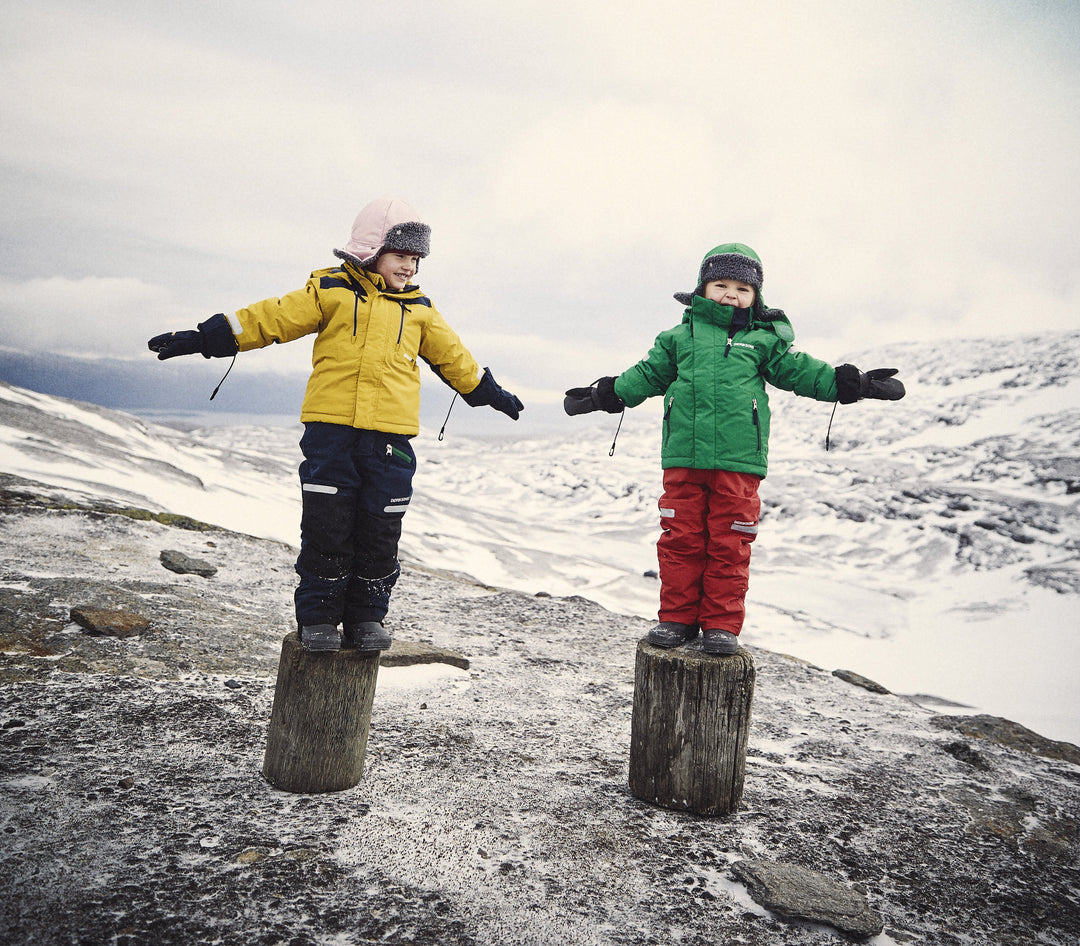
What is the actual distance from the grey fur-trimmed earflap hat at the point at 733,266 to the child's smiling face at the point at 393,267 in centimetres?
147

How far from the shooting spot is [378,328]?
3.00m

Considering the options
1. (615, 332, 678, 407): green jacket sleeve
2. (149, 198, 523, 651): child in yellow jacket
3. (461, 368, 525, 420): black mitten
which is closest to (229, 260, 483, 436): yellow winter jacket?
(149, 198, 523, 651): child in yellow jacket

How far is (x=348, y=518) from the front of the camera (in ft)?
9.67

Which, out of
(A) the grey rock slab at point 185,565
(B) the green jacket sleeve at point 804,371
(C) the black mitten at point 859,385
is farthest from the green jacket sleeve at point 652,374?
(A) the grey rock slab at point 185,565

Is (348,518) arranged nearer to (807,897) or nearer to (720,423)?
(720,423)

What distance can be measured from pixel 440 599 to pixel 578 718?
3142mm

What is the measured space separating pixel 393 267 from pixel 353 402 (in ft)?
2.22

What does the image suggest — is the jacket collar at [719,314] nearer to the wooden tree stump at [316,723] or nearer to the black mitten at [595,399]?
the black mitten at [595,399]

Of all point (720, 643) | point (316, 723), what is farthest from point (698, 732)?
point (316, 723)

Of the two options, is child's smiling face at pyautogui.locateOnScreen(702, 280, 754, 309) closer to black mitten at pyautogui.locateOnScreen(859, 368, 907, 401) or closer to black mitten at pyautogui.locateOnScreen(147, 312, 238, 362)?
black mitten at pyautogui.locateOnScreen(859, 368, 907, 401)

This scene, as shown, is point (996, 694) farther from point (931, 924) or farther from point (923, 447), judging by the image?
point (923, 447)

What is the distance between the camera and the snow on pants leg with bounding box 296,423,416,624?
2.90m

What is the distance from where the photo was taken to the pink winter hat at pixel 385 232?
10.1ft

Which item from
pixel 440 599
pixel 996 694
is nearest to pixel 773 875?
pixel 440 599
